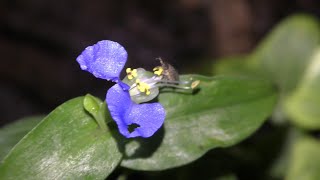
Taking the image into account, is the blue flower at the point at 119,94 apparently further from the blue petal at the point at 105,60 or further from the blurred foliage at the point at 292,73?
the blurred foliage at the point at 292,73

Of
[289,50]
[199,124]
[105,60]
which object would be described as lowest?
[289,50]

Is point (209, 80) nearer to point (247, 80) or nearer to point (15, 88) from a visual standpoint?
point (247, 80)

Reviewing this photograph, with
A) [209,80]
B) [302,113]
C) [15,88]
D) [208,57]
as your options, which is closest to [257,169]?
[302,113]

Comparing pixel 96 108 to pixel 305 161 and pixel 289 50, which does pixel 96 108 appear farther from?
pixel 289 50

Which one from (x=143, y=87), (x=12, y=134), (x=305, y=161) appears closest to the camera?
(x=143, y=87)

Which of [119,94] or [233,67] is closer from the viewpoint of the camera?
[119,94]

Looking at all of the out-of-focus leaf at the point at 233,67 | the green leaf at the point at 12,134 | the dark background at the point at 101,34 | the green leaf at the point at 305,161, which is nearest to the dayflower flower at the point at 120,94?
the green leaf at the point at 12,134

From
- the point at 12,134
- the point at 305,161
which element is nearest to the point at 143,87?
the point at 12,134
